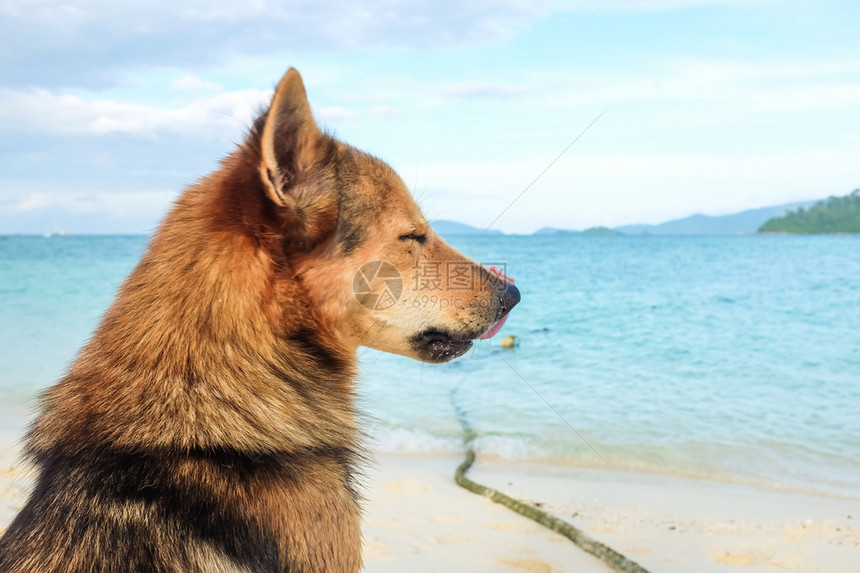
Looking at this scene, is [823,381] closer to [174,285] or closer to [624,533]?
[624,533]

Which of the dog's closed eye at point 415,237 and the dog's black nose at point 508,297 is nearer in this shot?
the dog's closed eye at point 415,237

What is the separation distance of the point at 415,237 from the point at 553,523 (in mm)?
3152

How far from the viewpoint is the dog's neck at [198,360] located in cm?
218

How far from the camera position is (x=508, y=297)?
11.3 feet

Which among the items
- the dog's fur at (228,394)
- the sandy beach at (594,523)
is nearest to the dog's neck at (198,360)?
the dog's fur at (228,394)

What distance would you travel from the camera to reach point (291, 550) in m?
2.24

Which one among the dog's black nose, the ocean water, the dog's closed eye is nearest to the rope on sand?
the ocean water

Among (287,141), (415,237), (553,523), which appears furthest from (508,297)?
(553,523)

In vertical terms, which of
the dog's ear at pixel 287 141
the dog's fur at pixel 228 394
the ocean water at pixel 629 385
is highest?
the dog's ear at pixel 287 141

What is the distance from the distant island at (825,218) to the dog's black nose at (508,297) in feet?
372

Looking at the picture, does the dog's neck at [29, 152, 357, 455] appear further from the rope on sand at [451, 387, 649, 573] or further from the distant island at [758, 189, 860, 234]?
the distant island at [758, 189, 860, 234]

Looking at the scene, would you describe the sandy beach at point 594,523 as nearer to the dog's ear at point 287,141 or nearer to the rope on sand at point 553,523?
the rope on sand at point 553,523

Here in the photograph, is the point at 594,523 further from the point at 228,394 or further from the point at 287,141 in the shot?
the point at 287,141

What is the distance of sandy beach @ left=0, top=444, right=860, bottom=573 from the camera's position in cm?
475
